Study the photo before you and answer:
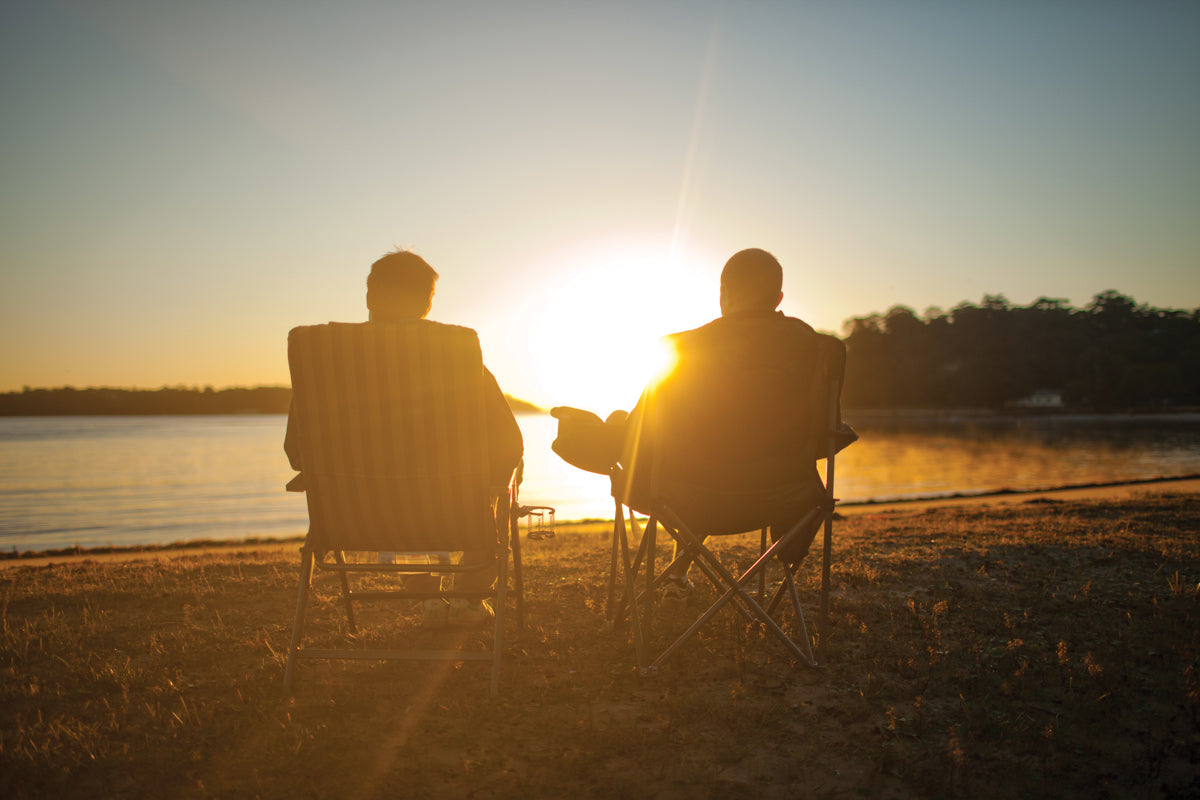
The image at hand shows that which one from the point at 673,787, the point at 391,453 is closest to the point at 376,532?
the point at 391,453

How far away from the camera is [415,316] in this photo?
352cm

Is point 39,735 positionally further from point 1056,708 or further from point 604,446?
point 1056,708

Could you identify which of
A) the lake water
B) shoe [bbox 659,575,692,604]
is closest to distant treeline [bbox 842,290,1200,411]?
the lake water

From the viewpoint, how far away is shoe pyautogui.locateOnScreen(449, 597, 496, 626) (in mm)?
4059

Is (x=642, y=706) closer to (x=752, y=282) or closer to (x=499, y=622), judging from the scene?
(x=499, y=622)

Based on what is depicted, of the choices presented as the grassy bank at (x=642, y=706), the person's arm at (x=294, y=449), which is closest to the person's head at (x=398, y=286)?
the person's arm at (x=294, y=449)

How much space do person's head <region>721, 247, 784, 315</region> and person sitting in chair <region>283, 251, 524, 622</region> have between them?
1.19m

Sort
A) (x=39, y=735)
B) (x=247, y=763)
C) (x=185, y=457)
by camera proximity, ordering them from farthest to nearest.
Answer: (x=185, y=457)
(x=39, y=735)
(x=247, y=763)

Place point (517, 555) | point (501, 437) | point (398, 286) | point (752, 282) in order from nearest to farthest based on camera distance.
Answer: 1. point (752, 282)
2. point (501, 437)
3. point (398, 286)
4. point (517, 555)

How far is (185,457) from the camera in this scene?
50031 mm

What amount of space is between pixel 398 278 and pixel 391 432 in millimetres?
843

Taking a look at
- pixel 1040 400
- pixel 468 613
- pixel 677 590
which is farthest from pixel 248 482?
pixel 1040 400

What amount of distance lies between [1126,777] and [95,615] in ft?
17.8

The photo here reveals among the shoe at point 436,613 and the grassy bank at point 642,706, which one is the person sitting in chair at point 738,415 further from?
the shoe at point 436,613
